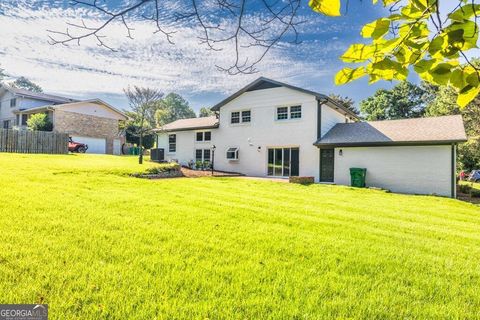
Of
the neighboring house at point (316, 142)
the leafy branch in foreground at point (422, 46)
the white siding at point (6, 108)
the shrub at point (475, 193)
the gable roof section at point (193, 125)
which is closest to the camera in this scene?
the leafy branch in foreground at point (422, 46)

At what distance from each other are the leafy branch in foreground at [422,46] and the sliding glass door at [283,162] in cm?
1848

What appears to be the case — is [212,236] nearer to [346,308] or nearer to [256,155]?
[346,308]

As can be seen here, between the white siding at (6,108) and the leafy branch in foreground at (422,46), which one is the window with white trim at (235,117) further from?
the white siding at (6,108)

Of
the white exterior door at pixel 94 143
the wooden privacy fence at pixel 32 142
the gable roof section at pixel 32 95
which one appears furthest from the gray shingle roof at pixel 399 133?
the gable roof section at pixel 32 95

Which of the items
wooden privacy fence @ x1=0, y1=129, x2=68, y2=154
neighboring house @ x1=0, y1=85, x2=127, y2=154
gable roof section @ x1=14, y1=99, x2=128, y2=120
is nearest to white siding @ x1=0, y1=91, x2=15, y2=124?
neighboring house @ x1=0, y1=85, x2=127, y2=154

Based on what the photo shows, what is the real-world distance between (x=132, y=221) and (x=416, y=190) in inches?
606

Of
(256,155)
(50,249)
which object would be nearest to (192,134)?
(256,155)

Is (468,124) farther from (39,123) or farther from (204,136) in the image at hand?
(39,123)

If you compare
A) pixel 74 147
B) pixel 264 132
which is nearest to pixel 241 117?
pixel 264 132

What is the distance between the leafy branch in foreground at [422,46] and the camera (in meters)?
1.18

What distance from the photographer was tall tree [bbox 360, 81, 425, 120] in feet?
135

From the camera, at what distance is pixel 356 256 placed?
409 cm

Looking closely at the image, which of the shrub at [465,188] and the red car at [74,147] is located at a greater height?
the red car at [74,147]

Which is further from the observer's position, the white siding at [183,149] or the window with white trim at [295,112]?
the white siding at [183,149]
